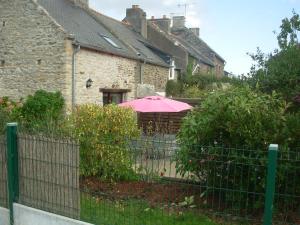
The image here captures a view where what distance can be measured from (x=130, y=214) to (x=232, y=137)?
6.15 ft

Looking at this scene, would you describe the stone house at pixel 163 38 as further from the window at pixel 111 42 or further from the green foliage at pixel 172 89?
the window at pixel 111 42

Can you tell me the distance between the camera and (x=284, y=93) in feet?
31.3

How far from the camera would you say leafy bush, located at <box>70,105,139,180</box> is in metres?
7.48

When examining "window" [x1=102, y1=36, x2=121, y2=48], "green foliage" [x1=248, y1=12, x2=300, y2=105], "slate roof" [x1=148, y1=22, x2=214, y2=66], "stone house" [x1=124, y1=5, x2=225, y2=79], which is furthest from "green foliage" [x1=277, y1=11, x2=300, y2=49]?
"slate roof" [x1=148, y1=22, x2=214, y2=66]

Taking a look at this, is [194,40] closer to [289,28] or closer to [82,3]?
[82,3]

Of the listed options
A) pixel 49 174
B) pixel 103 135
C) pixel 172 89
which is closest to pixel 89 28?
pixel 172 89

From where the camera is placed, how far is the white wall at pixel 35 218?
4961 millimetres

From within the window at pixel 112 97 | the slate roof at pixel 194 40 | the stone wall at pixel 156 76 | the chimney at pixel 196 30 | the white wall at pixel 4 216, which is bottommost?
the white wall at pixel 4 216

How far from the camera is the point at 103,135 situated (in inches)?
324

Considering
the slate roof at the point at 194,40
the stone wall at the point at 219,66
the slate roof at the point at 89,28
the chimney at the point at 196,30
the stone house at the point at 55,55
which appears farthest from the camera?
the chimney at the point at 196,30

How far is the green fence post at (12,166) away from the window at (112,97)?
552 inches

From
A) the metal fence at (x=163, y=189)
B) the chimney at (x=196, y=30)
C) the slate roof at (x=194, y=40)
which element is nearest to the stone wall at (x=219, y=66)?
the slate roof at (x=194, y=40)

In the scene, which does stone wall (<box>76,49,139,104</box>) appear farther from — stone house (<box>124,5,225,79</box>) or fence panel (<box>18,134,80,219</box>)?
fence panel (<box>18,134,80,219</box>)

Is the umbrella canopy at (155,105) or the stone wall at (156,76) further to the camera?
the stone wall at (156,76)
